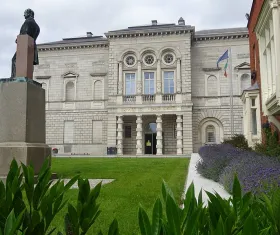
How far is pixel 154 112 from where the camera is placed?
36125 millimetres

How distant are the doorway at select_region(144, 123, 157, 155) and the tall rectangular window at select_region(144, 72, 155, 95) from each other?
13.5 feet

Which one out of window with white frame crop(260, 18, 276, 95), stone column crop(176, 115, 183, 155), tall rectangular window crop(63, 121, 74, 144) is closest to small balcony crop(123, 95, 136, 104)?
stone column crop(176, 115, 183, 155)

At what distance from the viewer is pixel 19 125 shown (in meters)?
9.84

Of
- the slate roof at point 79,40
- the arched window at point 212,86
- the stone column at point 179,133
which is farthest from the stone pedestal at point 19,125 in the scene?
the slate roof at point 79,40

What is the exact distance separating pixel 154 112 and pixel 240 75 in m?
10.7

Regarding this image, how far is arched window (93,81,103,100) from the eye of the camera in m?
39.4

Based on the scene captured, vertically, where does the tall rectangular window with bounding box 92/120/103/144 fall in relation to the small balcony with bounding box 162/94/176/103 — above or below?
below

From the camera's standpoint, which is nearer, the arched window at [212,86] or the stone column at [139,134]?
the stone column at [139,134]

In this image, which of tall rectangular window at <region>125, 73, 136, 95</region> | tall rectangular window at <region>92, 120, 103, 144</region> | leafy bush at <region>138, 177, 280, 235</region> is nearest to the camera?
leafy bush at <region>138, 177, 280, 235</region>

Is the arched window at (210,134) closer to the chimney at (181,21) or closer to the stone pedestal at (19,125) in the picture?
the chimney at (181,21)

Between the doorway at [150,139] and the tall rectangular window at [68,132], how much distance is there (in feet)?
30.5

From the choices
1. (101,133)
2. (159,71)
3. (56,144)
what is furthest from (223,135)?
(56,144)

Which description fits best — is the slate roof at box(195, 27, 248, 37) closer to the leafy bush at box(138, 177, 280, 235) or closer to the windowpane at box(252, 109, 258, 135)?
the windowpane at box(252, 109, 258, 135)

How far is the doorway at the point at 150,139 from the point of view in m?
38.3
